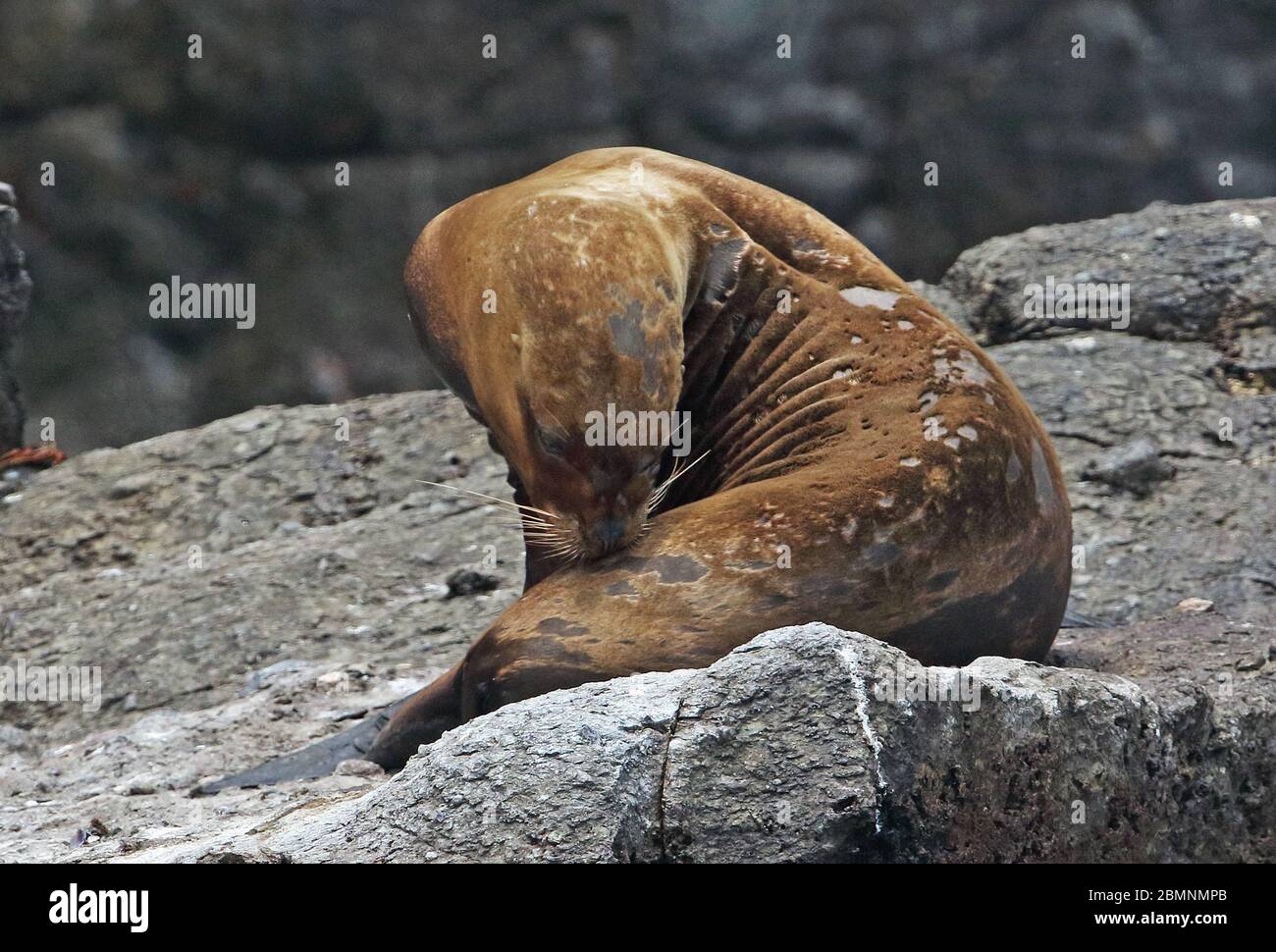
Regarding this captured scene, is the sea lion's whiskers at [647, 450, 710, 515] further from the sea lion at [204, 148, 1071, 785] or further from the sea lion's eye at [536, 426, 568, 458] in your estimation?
the sea lion's eye at [536, 426, 568, 458]

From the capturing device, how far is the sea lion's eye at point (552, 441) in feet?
12.0

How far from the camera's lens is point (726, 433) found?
424 centimetres

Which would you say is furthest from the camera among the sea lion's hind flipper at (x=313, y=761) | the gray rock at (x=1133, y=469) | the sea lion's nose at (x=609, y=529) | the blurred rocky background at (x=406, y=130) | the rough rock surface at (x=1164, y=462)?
the blurred rocky background at (x=406, y=130)

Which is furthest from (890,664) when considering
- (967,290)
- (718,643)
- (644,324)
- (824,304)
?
(967,290)

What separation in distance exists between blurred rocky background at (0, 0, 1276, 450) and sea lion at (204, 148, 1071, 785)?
6010 mm

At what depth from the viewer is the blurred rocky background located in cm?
998

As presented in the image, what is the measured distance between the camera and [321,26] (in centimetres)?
1033

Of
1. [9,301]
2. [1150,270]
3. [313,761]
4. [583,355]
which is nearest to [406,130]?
[9,301]

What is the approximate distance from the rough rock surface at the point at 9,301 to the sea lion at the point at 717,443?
3985 millimetres

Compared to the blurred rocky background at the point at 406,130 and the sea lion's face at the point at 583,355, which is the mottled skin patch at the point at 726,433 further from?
the blurred rocky background at the point at 406,130

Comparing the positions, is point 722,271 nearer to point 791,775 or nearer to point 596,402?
point 596,402

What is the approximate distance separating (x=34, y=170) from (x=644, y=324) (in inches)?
299

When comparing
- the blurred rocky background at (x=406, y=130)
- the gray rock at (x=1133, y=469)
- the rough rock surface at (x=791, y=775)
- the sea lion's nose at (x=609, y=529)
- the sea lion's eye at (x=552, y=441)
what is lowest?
the rough rock surface at (x=791, y=775)

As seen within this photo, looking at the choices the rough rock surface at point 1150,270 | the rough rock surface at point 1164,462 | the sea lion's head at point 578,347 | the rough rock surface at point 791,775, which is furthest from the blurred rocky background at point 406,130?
the rough rock surface at point 791,775
